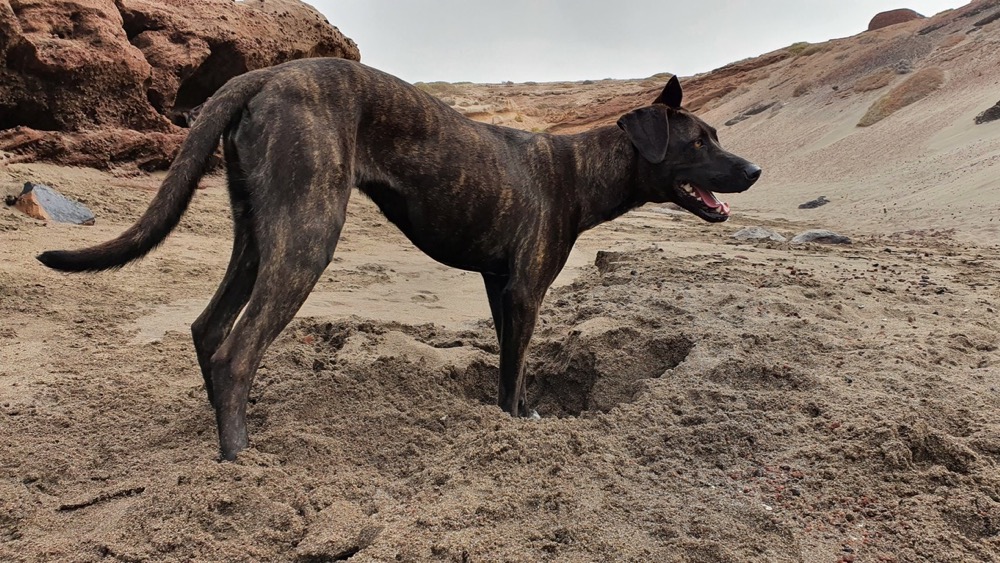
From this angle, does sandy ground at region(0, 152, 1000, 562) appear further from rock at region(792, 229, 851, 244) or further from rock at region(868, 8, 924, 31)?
rock at region(868, 8, 924, 31)

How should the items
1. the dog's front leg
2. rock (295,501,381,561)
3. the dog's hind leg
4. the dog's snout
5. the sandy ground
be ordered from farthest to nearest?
the dog's snout → the dog's front leg → the dog's hind leg → the sandy ground → rock (295,501,381,561)

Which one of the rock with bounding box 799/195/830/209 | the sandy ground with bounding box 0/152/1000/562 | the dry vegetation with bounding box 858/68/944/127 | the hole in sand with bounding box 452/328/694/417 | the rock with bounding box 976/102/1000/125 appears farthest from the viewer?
Result: the dry vegetation with bounding box 858/68/944/127

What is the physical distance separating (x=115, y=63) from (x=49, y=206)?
3162 millimetres

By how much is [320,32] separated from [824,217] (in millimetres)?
10782

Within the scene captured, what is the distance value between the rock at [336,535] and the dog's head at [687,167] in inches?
97.0

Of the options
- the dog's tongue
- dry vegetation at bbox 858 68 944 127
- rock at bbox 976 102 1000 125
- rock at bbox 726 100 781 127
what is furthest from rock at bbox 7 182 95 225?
rock at bbox 726 100 781 127

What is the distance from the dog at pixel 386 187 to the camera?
274cm

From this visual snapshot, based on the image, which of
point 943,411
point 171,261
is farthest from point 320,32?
point 943,411

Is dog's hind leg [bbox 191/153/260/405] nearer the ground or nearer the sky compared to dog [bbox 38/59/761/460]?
nearer the ground

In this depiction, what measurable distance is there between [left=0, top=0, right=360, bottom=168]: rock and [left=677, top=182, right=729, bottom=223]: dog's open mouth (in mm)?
8044

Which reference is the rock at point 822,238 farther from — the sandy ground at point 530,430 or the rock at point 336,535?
the rock at point 336,535

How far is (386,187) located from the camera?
321 centimetres

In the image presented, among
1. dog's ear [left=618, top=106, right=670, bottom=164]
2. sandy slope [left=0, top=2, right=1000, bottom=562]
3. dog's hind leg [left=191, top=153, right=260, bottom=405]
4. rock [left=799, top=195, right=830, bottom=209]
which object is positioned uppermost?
dog's ear [left=618, top=106, right=670, bottom=164]

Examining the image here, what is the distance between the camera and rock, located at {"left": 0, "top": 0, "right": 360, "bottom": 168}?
830 cm
